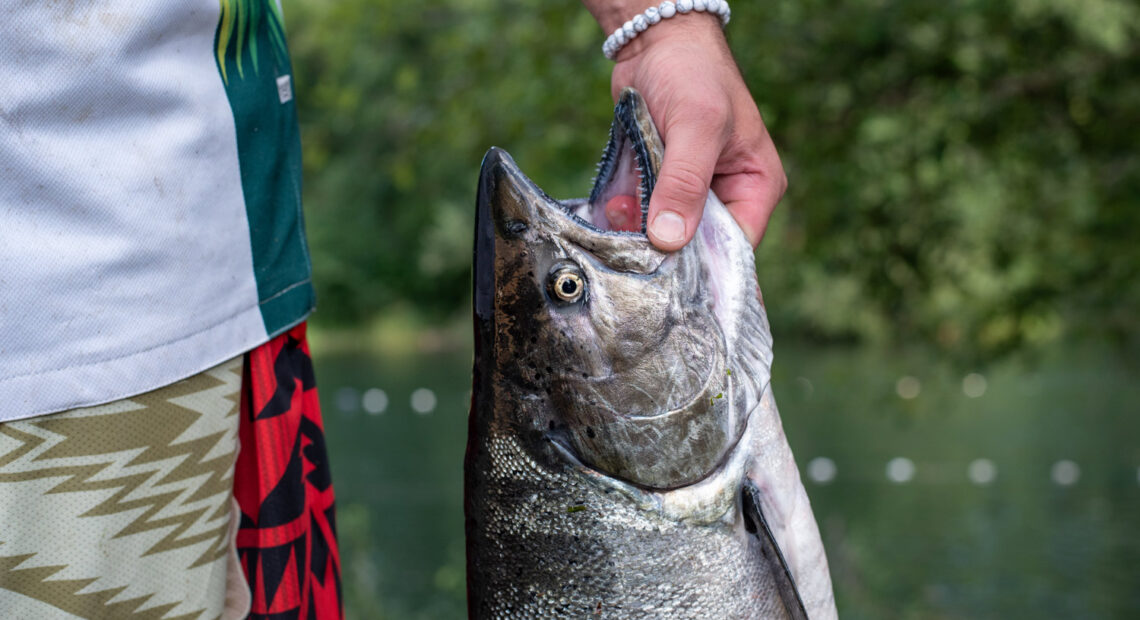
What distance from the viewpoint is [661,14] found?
166 cm

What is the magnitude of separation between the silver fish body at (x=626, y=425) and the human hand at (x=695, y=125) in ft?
0.19

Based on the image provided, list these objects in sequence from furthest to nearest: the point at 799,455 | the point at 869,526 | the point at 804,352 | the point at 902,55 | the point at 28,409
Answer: the point at 804,352 → the point at 799,455 → the point at 869,526 → the point at 902,55 → the point at 28,409

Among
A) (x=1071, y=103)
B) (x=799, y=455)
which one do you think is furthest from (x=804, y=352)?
(x=1071, y=103)

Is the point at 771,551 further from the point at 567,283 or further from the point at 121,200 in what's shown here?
the point at 121,200

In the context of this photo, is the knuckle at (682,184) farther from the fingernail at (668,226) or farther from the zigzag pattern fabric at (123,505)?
the zigzag pattern fabric at (123,505)

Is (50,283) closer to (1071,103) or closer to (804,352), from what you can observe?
(1071,103)

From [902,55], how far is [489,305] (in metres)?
5.38

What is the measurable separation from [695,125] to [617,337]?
0.32 m

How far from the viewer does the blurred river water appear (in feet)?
29.2

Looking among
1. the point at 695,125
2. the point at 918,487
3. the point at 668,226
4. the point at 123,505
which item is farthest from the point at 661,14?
the point at 918,487

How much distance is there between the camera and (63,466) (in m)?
1.35

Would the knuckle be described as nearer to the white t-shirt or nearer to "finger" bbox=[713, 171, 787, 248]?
"finger" bbox=[713, 171, 787, 248]

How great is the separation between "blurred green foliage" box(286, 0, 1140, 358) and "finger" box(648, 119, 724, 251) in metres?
3.90

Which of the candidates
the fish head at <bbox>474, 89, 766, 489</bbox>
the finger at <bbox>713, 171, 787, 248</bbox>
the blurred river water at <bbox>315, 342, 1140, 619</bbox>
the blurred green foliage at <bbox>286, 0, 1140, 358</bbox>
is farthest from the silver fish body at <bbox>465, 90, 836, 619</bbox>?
the blurred river water at <bbox>315, 342, 1140, 619</bbox>
